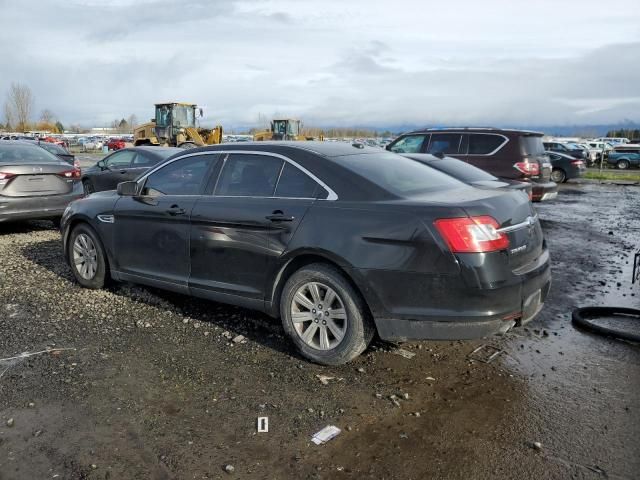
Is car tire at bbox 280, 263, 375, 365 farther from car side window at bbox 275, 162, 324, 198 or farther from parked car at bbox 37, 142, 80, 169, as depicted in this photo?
parked car at bbox 37, 142, 80, 169

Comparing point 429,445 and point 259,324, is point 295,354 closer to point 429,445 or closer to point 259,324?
point 259,324

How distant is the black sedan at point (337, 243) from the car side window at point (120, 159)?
20.6 feet

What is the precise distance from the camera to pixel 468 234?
11.7 ft

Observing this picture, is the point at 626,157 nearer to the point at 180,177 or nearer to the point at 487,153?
the point at 487,153

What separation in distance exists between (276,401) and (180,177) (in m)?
2.51

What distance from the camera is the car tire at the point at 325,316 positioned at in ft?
13.0

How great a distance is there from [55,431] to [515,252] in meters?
3.11

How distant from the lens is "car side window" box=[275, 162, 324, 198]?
424 centimetres

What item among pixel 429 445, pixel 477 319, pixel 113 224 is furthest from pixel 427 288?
pixel 113 224

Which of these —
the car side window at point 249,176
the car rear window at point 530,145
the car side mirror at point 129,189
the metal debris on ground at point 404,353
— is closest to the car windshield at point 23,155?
the car side mirror at point 129,189

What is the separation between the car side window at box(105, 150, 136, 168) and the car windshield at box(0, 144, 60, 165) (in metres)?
1.75

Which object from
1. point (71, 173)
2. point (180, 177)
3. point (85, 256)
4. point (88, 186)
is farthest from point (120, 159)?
point (180, 177)

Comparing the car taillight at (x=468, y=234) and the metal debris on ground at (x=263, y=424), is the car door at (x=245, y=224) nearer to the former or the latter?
the car taillight at (x=468, y=234)

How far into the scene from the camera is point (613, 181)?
24.3 metres
